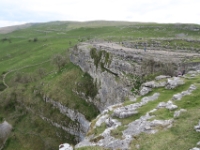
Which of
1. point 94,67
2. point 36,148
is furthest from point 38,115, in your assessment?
point 94,67

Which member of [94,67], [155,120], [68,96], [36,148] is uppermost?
[155,120]

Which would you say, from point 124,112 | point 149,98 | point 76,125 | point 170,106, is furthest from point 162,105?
point 76,125

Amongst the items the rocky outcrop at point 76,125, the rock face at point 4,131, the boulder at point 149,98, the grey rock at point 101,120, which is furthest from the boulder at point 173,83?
the rock face at point 4,131

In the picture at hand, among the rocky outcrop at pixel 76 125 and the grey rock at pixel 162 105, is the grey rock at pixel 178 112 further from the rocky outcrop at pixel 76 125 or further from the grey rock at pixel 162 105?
the rocky outcrop at pixel 76 125

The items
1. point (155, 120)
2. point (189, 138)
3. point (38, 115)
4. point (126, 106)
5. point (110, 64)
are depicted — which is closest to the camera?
point (189, 138)

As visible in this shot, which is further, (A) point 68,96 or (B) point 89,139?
(A) point 68,96

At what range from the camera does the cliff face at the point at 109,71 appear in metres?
49.9

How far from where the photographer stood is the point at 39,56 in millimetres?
160000

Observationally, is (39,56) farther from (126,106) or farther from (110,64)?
(126,106)

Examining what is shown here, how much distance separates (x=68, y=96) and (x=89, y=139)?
45400 mm

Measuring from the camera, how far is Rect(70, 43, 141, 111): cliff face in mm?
49938

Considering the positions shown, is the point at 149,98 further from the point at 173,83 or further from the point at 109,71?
the point at 109,71

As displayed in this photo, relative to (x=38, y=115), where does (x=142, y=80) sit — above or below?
above

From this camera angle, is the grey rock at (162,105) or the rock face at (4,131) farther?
the rock face at (4,131)
